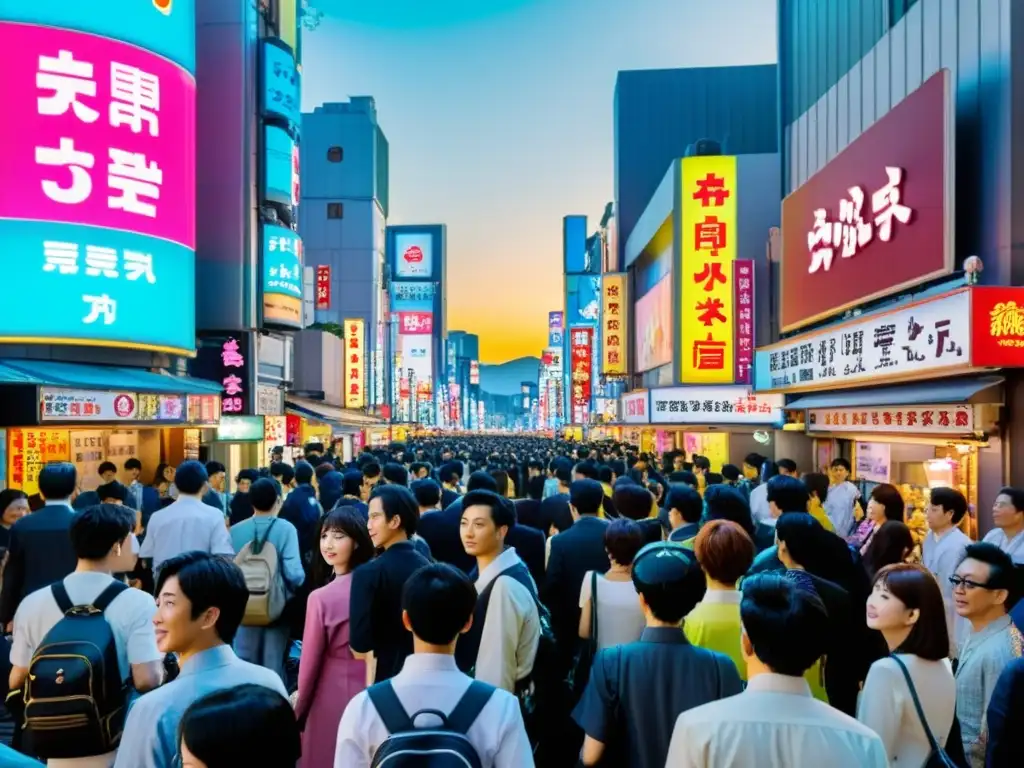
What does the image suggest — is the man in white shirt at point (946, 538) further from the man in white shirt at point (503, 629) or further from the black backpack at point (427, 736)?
the black backpack at point (427, 736)

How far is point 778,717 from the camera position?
2.24 m

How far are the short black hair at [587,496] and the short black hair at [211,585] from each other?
316cm

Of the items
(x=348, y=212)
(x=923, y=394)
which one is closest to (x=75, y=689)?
(x=923, y=394)

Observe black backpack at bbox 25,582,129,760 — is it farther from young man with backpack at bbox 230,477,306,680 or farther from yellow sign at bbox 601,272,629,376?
yellow sign at bbox 601,272,629,376

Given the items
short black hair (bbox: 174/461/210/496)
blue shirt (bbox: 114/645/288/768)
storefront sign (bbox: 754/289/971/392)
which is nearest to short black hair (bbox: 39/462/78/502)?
short black hair (bbox: 174/461/210/496)

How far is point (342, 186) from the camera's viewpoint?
64.2 meters

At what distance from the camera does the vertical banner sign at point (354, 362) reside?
35.6m

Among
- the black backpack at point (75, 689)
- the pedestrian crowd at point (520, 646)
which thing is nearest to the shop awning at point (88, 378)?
the pedestrian crowd at point (520, 646)

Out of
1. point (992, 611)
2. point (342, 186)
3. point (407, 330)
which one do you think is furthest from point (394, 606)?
point (407, 330)

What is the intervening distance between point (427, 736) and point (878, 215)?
12.0 m

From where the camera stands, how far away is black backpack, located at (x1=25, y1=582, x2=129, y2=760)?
3371 millimetres

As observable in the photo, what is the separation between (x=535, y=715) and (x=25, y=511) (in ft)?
18.9

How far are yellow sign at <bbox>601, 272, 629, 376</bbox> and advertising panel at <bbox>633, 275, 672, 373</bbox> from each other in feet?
2.28

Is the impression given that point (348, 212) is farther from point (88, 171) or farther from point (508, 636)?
point (508, 636)
